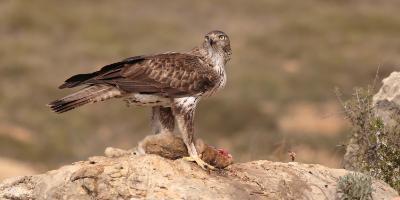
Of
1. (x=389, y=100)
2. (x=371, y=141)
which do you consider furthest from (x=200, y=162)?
(x=389, y=100)

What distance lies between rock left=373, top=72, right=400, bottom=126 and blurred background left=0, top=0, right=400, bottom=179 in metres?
4.49

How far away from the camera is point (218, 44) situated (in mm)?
9914

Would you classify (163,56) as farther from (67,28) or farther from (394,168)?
(67,28)

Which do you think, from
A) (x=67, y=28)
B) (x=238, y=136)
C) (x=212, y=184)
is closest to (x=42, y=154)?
(x=238, y=136)

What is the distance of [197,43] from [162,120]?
38.7 meters

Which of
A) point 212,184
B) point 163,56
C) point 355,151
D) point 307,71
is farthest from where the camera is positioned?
point 307,71

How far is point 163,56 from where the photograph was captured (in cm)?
1002

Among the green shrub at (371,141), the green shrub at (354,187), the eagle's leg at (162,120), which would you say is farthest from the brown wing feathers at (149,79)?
the green shrub at (371,141)

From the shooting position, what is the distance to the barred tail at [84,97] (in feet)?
30.9

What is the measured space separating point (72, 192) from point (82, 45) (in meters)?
39.9

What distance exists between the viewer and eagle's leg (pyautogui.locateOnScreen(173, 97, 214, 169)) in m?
9.16

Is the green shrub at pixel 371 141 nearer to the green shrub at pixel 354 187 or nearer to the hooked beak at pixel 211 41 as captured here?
the green shrub at pixel 354 187

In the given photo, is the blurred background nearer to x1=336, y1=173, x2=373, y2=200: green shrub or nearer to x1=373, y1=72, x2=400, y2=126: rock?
x1=373, y1=72, x2=400, y2=126: rock

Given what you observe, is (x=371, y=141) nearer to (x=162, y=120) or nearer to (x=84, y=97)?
(x=162, y=120)
